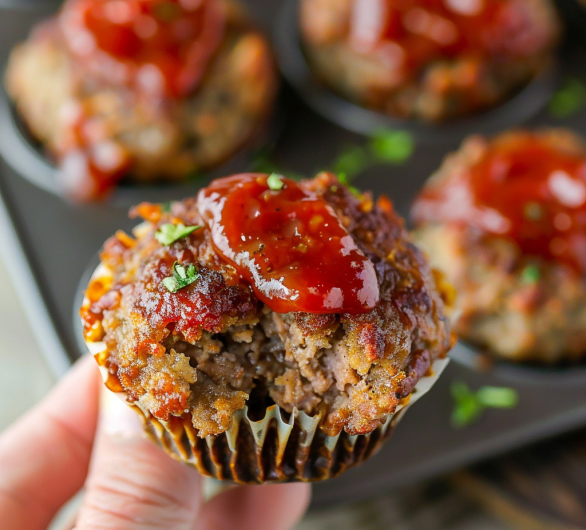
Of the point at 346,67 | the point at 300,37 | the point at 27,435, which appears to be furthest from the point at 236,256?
the point at 300,37

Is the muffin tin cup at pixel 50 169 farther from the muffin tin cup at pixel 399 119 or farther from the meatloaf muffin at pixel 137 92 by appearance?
Result: the muffin tin cup at pixel 399 119

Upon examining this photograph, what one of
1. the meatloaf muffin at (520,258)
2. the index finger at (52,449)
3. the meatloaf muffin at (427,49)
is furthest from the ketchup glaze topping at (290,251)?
the meatloaf muffin at (427,49)

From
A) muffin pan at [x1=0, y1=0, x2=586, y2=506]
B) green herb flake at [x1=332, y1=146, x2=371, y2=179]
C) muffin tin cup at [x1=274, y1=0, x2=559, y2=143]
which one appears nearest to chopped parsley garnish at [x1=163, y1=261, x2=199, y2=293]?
muffin pan at [x1=0, y1=0, x2=586, y2=506]

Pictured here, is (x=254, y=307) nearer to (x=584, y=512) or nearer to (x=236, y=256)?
(x=236, y=256)

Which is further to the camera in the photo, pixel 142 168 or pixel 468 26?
pixel 468 26

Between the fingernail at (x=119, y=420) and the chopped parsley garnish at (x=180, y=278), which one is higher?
the chopped parsley garnish at (x=180, y=278)

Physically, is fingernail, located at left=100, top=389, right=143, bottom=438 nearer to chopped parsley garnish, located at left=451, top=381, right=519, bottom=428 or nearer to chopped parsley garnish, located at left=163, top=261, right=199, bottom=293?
chopped parsley garnish, located at left=163, top=261, right=199, bottom=293

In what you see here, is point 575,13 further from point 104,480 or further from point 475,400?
point 104,480
